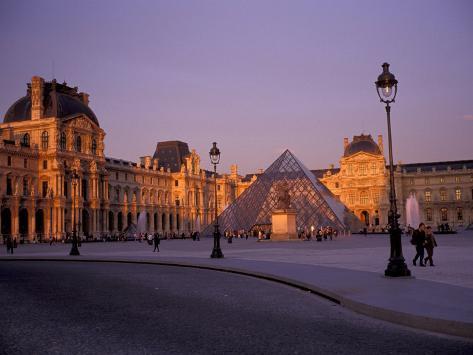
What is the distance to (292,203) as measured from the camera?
56188 mm

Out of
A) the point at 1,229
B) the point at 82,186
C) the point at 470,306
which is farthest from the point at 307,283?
the point at 82,186

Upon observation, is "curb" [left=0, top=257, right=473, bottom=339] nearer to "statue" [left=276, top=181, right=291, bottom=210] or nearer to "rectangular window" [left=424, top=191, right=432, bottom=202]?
"statue" [left=276, top=181, right=291, bottom=210]

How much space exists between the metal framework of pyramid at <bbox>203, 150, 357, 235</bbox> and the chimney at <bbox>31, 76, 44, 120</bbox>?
2577 centimetres

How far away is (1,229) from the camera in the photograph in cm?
5891

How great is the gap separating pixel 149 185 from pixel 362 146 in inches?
1527

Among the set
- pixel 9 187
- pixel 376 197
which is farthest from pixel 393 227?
pixel 376 197

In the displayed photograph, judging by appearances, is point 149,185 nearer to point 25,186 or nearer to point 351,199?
point 25,186

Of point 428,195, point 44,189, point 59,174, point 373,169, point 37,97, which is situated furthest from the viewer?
point 428,195

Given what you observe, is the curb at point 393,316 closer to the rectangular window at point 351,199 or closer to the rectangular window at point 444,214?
the rectangular window at point 351,199

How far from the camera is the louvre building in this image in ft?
191

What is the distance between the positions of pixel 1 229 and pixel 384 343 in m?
58.1

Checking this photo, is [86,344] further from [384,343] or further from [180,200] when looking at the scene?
[180,200]

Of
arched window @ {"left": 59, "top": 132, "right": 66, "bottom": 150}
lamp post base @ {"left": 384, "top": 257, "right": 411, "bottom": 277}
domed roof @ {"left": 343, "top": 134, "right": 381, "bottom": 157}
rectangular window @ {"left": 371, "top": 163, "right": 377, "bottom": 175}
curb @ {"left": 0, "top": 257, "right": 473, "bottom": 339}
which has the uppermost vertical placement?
domed roof @ {"left": 343, "top": 134, "right": 381, "bottom": 157}

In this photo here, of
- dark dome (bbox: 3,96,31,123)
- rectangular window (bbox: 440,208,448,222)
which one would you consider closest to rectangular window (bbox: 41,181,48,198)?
dark dome (bbox: 3,96,31,123)
